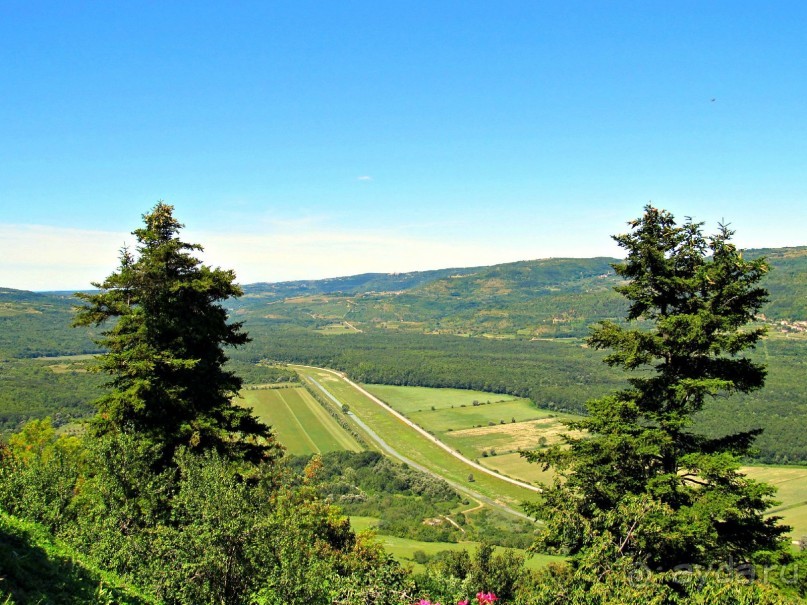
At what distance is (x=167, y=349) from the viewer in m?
19.6

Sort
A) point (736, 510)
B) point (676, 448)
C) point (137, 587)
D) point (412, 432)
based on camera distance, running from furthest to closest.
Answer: point (412, 432), point (676, 448), point (736, 510), point (137, 587)

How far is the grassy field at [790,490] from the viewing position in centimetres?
5628

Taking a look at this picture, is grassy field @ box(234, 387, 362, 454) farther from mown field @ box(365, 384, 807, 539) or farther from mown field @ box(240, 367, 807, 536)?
mown field @ box(365, 384, 807, 539)

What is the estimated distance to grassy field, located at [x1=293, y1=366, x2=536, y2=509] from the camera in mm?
72188

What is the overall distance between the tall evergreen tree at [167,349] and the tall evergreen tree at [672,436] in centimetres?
1176

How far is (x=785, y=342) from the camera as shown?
17225cm

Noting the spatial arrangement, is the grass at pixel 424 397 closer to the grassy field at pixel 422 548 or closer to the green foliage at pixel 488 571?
the grassy field at pixel 422 548

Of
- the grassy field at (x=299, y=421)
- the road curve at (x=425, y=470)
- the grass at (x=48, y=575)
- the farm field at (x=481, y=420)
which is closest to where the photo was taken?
the grass at (x=48, y=575)

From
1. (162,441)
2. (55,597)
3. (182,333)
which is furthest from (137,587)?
(182,333)

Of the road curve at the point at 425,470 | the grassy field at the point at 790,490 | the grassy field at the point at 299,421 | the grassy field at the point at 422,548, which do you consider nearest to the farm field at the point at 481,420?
the road curve at the point at 425,470

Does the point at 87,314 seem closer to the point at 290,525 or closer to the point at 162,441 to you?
the point at 162,441

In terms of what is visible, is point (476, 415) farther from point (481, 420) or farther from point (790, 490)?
point (790, 490)

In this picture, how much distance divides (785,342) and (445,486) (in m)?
156

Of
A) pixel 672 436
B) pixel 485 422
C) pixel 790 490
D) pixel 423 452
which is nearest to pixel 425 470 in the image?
pixel 423 452
